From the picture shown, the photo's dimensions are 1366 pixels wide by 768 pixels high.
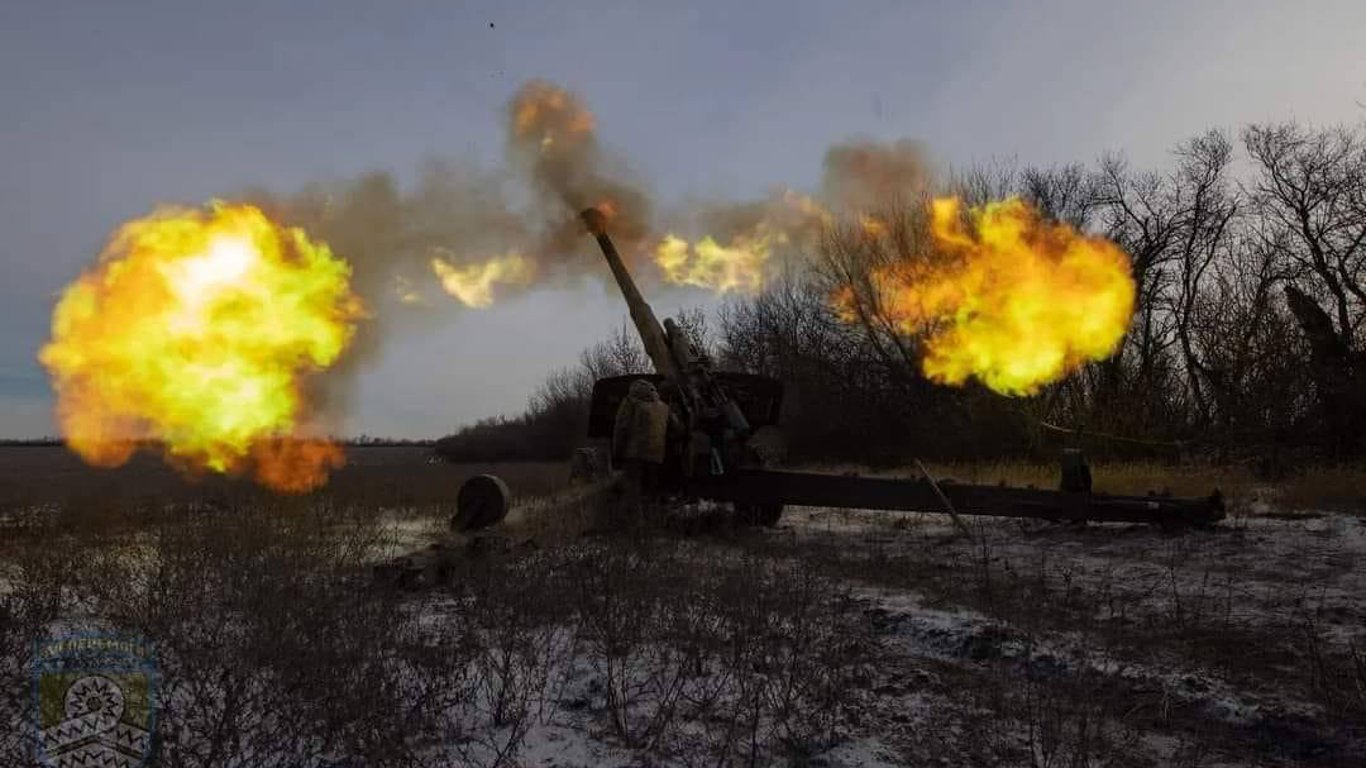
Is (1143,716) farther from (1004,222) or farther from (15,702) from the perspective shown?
(1004,222)

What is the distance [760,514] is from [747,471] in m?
1.45

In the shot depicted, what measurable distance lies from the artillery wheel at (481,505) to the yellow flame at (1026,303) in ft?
24.9

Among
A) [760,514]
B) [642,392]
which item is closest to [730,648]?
[642,392]

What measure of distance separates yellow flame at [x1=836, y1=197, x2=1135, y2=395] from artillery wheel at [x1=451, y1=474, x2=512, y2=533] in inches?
299

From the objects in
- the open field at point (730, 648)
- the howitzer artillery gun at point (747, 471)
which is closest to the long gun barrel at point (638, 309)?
the howitzer artillery gun at point (747, 471)

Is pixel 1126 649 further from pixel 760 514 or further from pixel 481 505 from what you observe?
pixel 760 514

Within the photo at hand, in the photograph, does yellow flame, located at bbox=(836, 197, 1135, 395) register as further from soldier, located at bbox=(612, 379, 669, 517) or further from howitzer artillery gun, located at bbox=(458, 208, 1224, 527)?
soldier, located at bbox=(612, 379, 669, 517)

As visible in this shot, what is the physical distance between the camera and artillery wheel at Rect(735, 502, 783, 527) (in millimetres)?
12203

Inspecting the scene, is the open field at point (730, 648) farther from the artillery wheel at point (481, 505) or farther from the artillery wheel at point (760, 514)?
the artillery wheel at point (760, 514)

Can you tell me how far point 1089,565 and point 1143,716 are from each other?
4212 millimetres

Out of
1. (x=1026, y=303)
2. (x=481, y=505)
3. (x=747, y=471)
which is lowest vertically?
(x=481, y=505)

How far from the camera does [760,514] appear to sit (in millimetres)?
12234

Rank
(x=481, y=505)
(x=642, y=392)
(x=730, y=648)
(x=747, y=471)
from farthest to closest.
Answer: (x=747, y=471) → (x=642, y=392) → (x=481, y=505) → (x=730, y=648)

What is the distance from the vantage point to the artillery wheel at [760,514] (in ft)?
40.0
